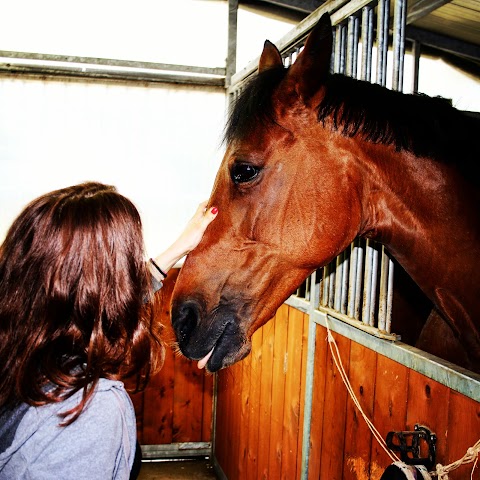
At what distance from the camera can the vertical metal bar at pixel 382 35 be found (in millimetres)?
1618

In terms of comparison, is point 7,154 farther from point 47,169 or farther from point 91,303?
point 91,303

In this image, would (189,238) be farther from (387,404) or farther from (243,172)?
(387,404)

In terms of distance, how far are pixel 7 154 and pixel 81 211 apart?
3.16m

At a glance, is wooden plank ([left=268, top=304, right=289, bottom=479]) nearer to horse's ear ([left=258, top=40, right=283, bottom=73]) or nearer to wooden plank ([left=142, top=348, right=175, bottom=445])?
horse's ear ([left=258, top=40, right=283, bottom=73])

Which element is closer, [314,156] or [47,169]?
[314,156]

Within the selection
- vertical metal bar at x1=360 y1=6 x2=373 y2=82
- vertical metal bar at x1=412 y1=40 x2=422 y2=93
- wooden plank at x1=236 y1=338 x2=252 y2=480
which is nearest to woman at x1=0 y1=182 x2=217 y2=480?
vertical metal bar at x1=360 y1=6 x2=373 y2=82

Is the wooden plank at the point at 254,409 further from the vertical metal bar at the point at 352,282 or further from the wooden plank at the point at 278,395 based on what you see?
the vertical metal bar at the point at 352,282

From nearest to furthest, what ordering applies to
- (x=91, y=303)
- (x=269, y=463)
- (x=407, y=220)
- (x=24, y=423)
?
(x=24, y=423), (x=91, y=303), (x=407, y=220), (x=269, y=463)

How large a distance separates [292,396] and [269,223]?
120 cm

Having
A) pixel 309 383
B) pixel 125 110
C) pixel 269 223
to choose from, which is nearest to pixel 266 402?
pixel 309 383

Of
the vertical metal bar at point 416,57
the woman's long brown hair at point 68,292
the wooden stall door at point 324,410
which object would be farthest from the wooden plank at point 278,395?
the vertical metal bar at point 416,57

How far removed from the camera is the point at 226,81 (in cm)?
378

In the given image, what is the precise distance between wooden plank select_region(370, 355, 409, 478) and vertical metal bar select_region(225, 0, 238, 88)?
2851 millimetres

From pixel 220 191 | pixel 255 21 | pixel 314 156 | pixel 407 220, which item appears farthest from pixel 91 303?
pixel 255 21
